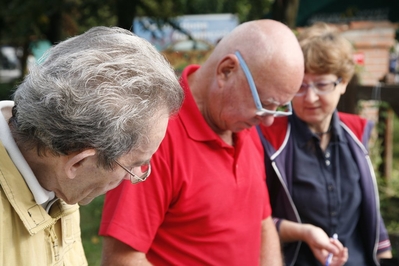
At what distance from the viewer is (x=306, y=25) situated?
27.1 feet

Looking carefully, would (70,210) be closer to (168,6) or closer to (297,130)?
(297,130)

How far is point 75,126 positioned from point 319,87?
66.1 inches

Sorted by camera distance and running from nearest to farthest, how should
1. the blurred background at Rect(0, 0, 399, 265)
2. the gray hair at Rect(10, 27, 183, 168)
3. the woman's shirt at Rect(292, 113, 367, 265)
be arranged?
the gray hair at Rect(10, 27, 183, 168) → the woman's shirt at Rect(292, 113, 367, 265) → the blurred background at Rect(0, 0, 399, 265)

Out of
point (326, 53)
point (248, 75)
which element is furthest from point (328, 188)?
point (248, 75)

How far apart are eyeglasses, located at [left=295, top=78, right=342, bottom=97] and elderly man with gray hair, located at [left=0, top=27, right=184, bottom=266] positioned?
1305 mm

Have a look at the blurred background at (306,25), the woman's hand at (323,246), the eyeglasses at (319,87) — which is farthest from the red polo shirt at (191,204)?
the blurred background at (306,25)

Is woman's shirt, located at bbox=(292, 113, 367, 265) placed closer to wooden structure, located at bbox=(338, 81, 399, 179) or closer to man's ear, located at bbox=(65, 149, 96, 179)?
man's ear, located at bbox=(65, 149, 96, 179)

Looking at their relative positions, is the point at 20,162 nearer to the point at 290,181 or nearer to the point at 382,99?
the point at 290,181

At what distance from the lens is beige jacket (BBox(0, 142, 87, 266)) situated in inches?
60.4

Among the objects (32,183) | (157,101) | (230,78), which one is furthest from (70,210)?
(230,78)

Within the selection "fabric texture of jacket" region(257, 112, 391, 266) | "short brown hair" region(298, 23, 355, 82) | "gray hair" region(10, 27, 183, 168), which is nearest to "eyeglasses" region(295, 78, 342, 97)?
"short brown hair" region(298, 23, 355, 82)

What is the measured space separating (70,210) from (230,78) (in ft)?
2.60

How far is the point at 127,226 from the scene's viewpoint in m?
1.99

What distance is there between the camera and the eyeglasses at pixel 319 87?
2.86 m
